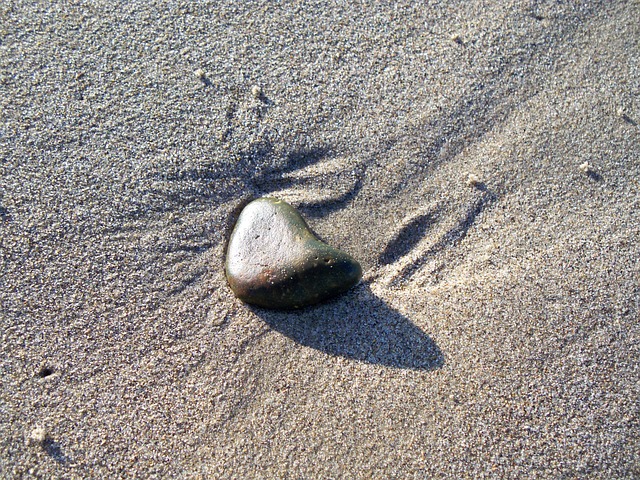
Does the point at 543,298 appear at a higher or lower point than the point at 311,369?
higher

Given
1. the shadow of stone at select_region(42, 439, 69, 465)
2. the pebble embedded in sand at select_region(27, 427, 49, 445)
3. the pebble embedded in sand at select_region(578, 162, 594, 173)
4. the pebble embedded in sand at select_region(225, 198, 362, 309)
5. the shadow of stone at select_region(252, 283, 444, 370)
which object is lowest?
the shadow of stone at select_region(42, 439, 69, 465)

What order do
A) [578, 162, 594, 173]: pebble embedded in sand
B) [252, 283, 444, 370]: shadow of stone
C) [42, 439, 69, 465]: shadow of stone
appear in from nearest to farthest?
[42, 439, 69, 465]: shadow of stone
[252, 283, 444, 370]: shadow of stone
[578, 162, 594, 173]: pebble embedded in sand

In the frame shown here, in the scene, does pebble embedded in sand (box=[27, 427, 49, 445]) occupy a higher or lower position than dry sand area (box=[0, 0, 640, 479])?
lower

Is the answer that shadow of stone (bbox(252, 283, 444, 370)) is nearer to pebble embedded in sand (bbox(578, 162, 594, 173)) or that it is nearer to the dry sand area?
the dry sand area

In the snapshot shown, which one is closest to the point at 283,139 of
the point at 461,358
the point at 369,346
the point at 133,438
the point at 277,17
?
the point at 277,17

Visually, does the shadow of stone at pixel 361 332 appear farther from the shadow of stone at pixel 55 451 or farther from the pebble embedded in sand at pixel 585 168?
the pebble embedded in sand at pixel 585 168

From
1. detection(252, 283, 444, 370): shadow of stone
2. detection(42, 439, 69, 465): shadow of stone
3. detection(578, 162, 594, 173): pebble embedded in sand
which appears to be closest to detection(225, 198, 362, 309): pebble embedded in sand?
detection(252, 283, 444, 370): shadow of stone

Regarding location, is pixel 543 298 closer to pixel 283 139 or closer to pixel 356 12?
pixel 283 139
